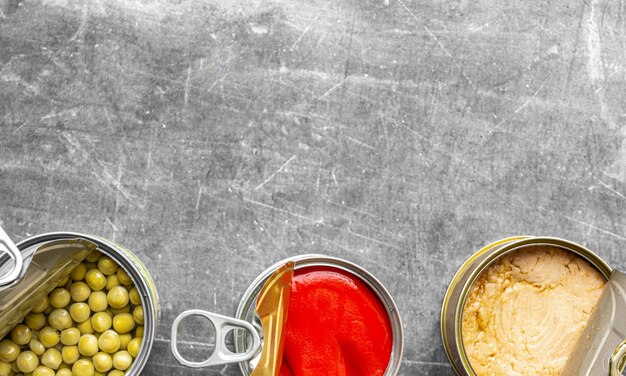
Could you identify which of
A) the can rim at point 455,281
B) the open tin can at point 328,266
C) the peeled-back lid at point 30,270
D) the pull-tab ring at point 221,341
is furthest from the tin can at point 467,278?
the peeled-back lid at point 30,270

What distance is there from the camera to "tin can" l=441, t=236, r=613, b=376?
1.35 m

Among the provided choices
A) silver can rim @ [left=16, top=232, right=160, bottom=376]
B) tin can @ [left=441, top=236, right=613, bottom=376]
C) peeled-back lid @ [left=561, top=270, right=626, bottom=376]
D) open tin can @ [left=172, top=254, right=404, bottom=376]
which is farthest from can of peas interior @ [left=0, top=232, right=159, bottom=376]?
peeled-back lid @ [left=561, top=270, right=626, bottom=376]

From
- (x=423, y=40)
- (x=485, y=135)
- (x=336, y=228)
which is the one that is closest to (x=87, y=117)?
(x=336, y=228)

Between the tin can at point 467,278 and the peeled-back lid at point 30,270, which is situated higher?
the tin can at point 467,278

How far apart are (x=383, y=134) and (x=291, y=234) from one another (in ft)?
1.03

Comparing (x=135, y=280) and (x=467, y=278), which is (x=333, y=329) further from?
(x=135, y=280)

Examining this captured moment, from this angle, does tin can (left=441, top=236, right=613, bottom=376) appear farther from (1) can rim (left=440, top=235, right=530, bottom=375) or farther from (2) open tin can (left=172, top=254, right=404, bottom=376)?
(2) open tin can (left=172, top=254, right=404, bottom=376)

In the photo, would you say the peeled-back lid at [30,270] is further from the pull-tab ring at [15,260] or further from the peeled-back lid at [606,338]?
the peeled-back lid at [606,338]

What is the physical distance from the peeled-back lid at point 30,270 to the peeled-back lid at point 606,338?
3.21 ft

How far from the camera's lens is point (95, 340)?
1429 millimetres

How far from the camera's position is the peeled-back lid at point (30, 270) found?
46.7 inches

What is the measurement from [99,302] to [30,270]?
0.20m

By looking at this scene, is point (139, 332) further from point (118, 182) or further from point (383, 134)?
point (383, 134)

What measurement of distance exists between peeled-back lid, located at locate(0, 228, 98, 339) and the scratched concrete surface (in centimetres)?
22
